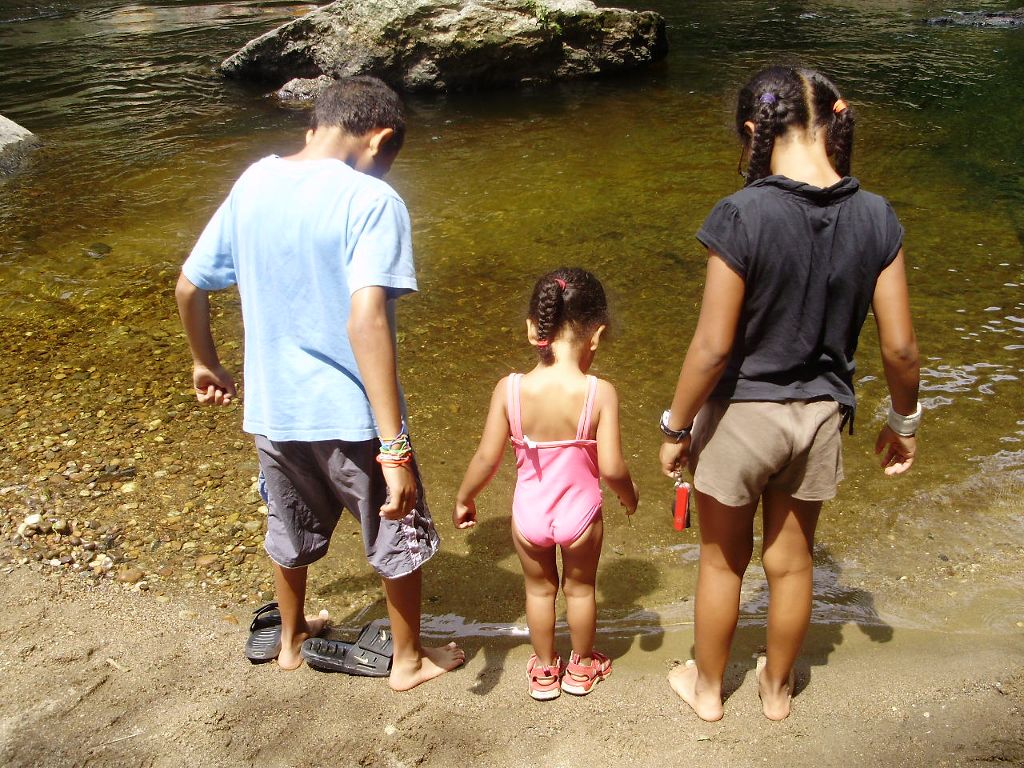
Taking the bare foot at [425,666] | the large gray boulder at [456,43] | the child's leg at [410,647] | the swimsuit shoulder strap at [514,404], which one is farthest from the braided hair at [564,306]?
the large gray boulder at [456,43]

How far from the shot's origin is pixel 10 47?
14.2 metres

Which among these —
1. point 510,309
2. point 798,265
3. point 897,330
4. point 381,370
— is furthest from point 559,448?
point 510,309

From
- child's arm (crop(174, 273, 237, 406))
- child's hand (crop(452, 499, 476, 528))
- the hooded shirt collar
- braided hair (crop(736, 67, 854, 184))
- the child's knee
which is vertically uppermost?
braided hair (crop(736, 67, 854, 184))

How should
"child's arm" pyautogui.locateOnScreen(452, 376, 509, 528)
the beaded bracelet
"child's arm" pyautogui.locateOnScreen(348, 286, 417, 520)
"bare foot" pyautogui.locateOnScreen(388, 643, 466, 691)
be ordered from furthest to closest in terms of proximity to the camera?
"bare foot" pyautogui.locateOnScreen(388, 643, 466, 691), "child's arm" pyautogui.locateOnScreen(452, 376, 509, 528), the beaded bracelet, "child's arm" pyautogui.locateOnScreen(348, 286, 417, 520)

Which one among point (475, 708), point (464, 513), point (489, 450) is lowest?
point (475, 708)

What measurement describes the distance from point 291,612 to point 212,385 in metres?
0.75

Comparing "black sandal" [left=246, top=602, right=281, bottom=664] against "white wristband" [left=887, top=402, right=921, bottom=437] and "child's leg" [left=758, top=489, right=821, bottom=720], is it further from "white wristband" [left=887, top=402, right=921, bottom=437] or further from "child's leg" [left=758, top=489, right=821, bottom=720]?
"white wristband" [left=887, top=402, right=921, bottom=437]

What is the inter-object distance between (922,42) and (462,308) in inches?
390

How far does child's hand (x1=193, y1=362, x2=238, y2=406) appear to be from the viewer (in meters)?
2.68

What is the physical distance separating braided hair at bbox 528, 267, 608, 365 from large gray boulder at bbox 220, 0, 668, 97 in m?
8.61

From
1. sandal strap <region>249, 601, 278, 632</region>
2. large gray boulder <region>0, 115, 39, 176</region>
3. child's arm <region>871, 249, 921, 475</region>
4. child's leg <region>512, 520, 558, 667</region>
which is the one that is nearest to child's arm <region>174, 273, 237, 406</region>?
sandal strap <region>249, 601, 278, 632</region>

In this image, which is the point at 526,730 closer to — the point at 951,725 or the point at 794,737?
the point at 794,737

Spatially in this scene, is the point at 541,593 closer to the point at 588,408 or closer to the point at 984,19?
the point at 588,408

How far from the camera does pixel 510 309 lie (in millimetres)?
5328
